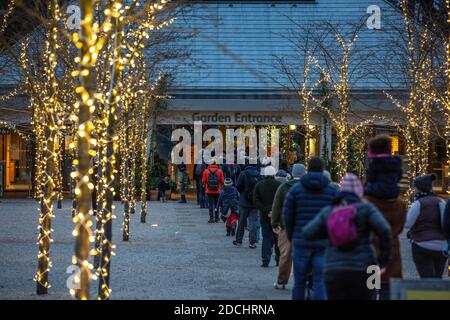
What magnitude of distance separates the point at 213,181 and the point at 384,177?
18.3 m

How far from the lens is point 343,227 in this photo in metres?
8.07

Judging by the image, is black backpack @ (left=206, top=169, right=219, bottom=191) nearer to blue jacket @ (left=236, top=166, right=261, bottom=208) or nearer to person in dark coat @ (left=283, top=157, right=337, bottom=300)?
blue jacket @ (left=236, top=166, right=261, bottom=208)

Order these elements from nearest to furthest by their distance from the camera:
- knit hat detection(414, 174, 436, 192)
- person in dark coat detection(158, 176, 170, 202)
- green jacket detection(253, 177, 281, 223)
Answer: knit hat detection(414, 174, 436, 192) < green jacket detection(253, 177, 281, 223) < person in dark coat detection(158, 176, 170, 202)

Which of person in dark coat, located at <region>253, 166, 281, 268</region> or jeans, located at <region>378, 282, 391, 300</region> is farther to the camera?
person in dark coat, located at <region>253, 166, 281, 268</region>

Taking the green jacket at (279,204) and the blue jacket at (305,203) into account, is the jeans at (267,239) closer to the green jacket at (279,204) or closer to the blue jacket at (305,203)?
the green jacket at (279,204)

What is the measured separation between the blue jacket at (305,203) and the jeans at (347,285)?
1.95 meters

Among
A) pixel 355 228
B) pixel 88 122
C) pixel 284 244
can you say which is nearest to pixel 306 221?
pixel 355 228

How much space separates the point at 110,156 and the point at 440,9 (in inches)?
555

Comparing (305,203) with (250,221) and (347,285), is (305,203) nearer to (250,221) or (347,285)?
(347,285)

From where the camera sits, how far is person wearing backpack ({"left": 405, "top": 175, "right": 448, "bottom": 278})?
11.6 metres

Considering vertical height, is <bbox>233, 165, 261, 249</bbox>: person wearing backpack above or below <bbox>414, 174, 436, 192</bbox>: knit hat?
below

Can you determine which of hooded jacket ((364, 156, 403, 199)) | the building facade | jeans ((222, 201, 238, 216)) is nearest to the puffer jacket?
hooded jacket ((364, 156, 403, 199))

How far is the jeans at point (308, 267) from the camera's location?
1031 cm

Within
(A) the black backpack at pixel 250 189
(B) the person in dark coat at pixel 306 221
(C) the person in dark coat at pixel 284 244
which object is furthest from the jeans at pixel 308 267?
(A) the black backpack at pixel 250 189
